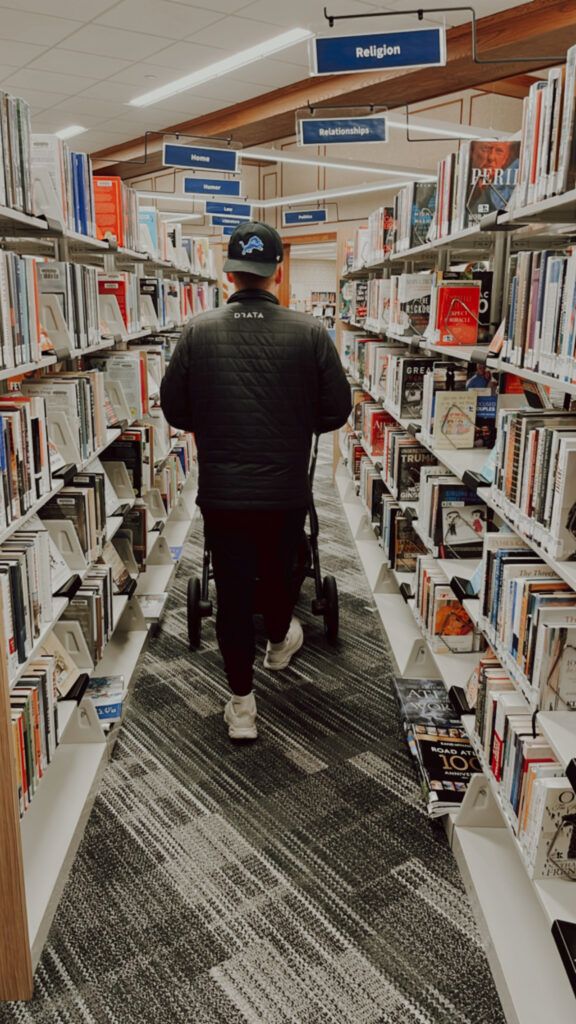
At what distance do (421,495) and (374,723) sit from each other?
1.05m

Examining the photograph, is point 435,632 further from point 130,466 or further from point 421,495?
point 130,466

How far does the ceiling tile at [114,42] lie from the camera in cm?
671

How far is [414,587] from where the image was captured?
3.48 m

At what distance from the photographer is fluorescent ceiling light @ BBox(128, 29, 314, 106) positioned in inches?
267

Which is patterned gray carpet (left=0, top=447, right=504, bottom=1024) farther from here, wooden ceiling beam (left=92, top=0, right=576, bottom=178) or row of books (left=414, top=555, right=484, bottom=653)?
wooden ceiling beam (left=92, top=0, right=576, bottom=178)

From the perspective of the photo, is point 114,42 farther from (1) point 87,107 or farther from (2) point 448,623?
(2) point 448,623

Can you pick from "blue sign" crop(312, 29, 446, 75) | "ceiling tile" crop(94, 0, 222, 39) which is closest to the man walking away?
Result: "blue sign" crop(312, 29, 446, 75)

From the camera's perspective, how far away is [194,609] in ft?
11.9

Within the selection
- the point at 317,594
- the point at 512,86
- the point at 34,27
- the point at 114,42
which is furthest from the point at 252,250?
the point at 512,86

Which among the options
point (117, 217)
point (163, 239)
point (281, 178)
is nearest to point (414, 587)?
point (117, 217)

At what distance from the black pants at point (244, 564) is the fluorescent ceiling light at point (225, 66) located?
5.05m

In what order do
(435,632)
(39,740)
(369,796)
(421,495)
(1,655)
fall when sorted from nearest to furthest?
1. (1,655)
2. (39,740)
3. (369,796)
4. (435,632)
5. (421,495)

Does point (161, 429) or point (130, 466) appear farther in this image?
point (161, 429)

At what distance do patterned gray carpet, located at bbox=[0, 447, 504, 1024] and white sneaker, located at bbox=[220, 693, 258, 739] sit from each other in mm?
54
